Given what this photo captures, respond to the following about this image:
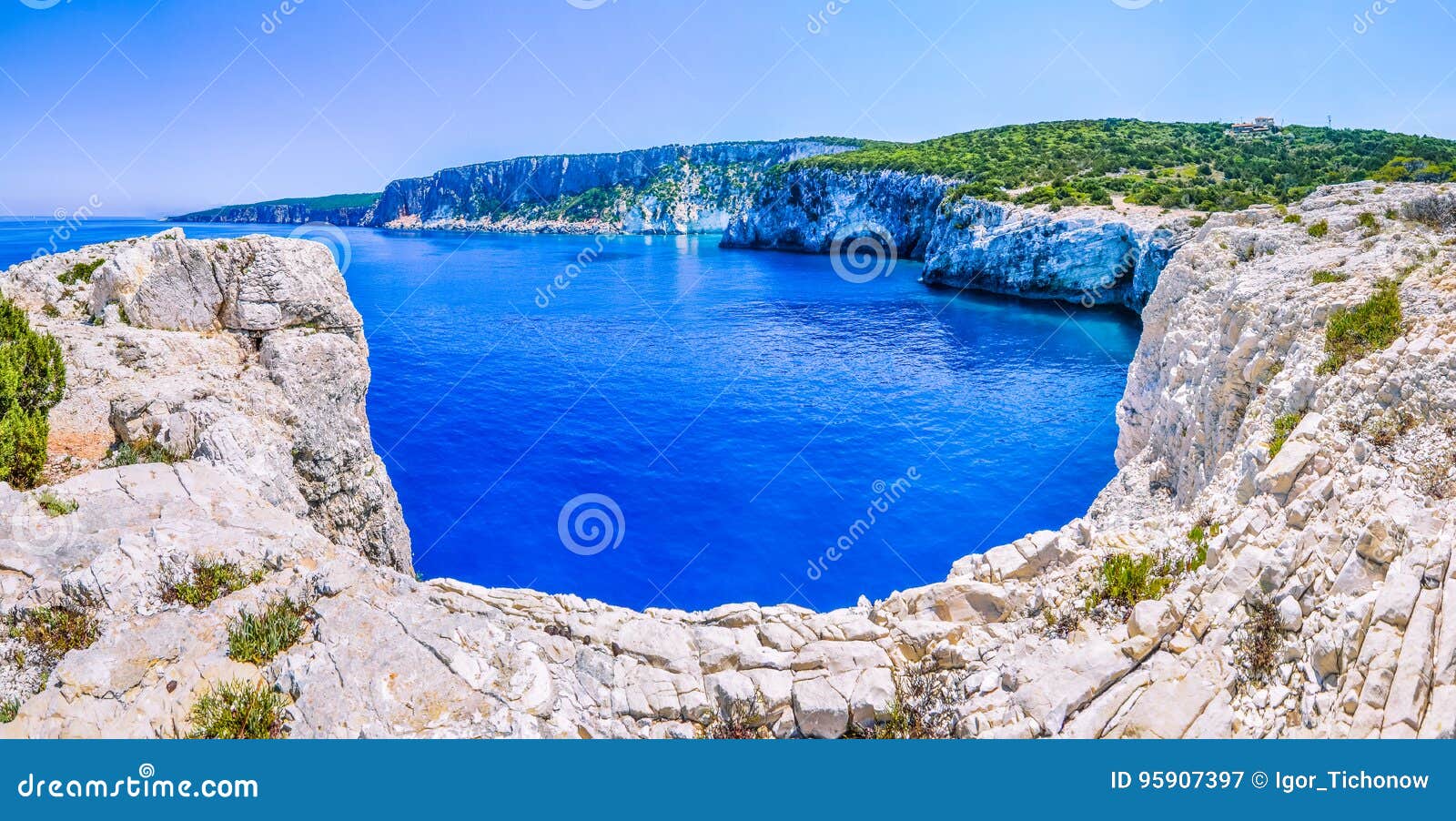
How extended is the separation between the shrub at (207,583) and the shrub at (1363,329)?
16.3 metres

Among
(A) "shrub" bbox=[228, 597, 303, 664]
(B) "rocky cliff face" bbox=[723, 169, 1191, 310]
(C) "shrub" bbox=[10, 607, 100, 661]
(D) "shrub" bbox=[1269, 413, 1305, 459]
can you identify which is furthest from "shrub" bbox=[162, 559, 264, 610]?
(B) "rocky cliff face" bbox=[723, 169, 1191, 310]

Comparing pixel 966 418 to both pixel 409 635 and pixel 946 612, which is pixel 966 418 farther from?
pixel 409 635

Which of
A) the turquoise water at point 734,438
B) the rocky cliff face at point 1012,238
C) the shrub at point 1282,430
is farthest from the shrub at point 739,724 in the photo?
the rocky cliff face at point 1012,238

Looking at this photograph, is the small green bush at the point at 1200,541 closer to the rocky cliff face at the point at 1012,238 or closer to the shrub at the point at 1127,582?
the shrub at the point at 1127,582

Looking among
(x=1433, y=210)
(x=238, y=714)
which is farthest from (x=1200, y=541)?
(x=1433, y=210)

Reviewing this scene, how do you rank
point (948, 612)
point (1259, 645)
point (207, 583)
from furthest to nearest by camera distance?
point (948, 612) → point (207, 583) → point (1259, 645)

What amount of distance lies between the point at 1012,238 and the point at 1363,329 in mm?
63825

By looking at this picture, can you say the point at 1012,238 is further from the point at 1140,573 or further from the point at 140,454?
the point at 140,454

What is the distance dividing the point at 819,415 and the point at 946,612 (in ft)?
88.6

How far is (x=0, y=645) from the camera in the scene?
335 inches

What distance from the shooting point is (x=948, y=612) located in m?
10.5

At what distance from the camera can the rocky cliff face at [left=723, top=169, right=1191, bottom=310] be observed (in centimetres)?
6128

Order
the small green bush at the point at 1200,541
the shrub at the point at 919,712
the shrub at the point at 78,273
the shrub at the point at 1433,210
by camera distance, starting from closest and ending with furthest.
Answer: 1. the shrub at the point at 919,712
2. the small green bush at the point at 1200,541
3. the shrub at the point at 1433,210
4. the shrub at the point at 78,273

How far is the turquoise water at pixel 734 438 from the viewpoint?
25125 mm
